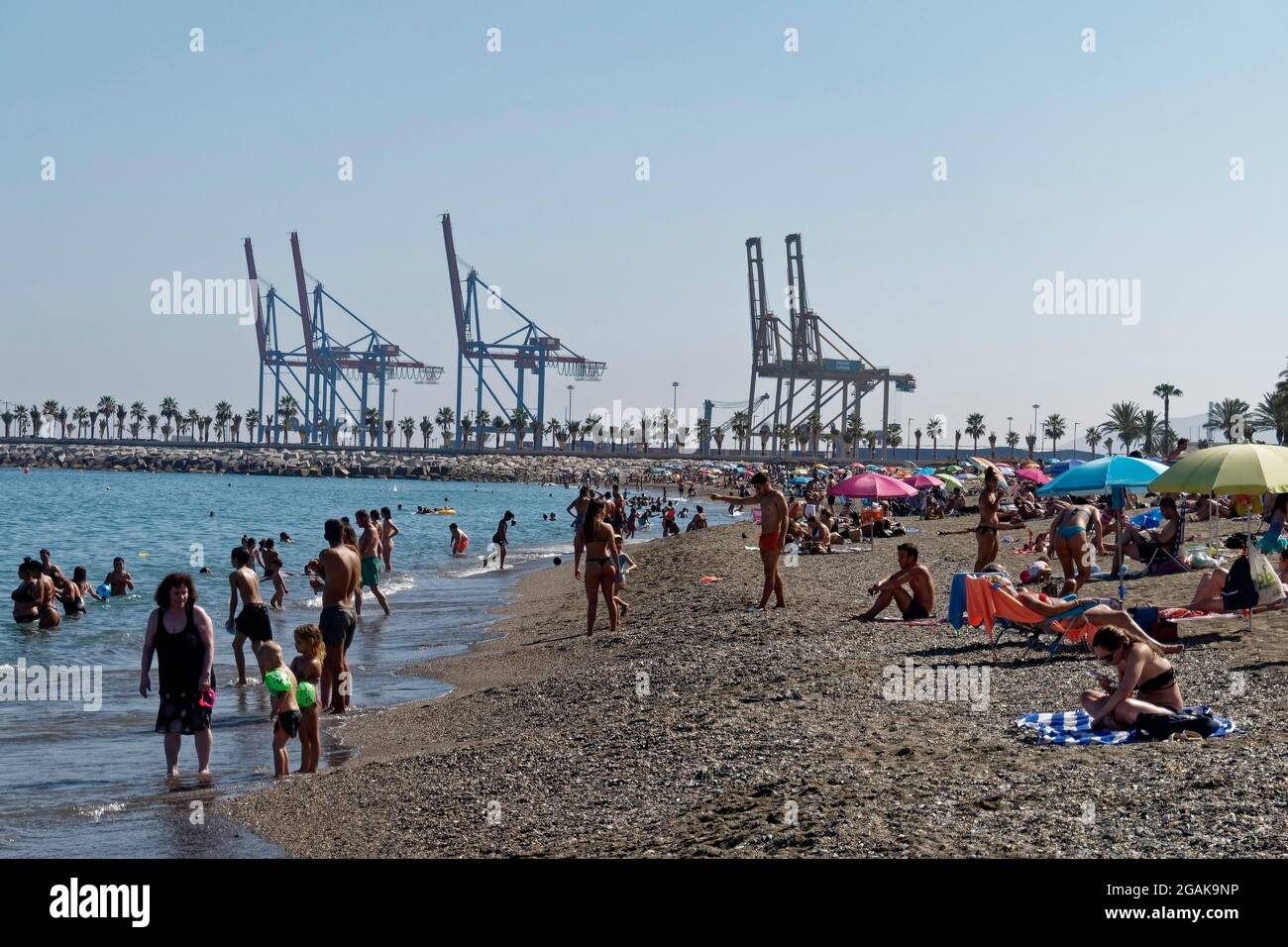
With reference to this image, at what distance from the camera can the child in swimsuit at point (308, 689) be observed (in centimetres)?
848

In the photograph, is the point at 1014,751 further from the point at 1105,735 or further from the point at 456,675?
the point at 456,675

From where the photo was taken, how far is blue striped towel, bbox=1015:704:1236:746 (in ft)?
23.8

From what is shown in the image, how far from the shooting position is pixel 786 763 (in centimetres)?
738

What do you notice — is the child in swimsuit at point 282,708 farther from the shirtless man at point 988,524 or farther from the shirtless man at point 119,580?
the shirtless man at point 119,580

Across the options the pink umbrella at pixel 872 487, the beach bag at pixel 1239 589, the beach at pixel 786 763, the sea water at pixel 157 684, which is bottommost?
the sea water at pixel 157 684

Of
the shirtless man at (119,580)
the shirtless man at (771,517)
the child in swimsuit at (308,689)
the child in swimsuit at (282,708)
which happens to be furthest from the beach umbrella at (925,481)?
the child in swimsuit at (282,708)

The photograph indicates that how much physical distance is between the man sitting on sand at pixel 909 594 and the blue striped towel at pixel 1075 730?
507 centimetres

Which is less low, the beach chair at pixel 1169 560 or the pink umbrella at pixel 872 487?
the pink umbrella at pixel 872 487
